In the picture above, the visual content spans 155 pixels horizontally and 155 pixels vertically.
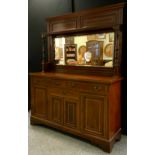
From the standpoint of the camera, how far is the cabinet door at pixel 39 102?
10.3ft

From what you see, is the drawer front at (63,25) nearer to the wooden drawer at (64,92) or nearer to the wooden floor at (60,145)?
the wooden drawer at (64,92)

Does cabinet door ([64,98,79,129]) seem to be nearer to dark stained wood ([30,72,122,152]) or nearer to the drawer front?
dark stained wood ([30,72,122,152])

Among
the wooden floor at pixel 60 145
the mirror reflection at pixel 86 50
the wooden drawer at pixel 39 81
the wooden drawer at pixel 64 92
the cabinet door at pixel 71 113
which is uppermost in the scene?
the mirror reflection at pixel 86 50

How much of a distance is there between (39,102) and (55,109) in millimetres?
421

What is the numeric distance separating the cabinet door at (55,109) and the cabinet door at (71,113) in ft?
0.36

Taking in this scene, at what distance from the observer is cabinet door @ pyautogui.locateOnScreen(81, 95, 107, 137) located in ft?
7.90

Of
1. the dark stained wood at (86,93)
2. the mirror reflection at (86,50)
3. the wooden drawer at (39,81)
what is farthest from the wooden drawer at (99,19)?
the wooden drawer at (39,81)

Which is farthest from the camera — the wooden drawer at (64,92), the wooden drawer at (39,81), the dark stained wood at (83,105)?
the wooden drawer at (39,81)

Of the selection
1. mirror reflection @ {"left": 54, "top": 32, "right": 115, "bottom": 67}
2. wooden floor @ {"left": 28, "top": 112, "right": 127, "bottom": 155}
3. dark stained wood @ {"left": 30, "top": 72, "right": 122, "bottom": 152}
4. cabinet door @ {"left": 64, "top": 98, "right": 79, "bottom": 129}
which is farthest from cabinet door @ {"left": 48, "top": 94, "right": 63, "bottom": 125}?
mirror reflection @ {"left": 54, "top": 32, "right": 115, "bottom": 67}

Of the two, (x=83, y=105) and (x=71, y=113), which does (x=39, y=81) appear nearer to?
(x=71, y=113)

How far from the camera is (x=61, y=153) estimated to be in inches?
94.0

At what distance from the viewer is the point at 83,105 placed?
8.49ft
